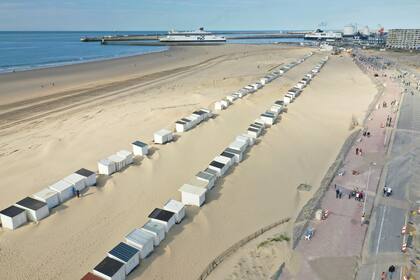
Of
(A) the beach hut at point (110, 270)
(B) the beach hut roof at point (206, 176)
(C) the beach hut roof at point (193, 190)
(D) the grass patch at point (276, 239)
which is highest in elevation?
(B) the beach hut roof at point (206, 176)

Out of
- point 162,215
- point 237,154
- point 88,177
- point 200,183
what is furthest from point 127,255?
point 237,154

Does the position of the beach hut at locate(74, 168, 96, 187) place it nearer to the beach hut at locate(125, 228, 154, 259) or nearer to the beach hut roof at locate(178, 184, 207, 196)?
the beach hut roof at locate(178, 184, 207, 196)

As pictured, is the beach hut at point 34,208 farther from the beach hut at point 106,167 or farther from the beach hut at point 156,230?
the beach hut at point 156,230

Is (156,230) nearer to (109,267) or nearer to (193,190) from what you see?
(109,267)

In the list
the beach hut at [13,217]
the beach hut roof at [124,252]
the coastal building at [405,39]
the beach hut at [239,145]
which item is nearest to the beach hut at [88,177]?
the beach hut at [13,217]

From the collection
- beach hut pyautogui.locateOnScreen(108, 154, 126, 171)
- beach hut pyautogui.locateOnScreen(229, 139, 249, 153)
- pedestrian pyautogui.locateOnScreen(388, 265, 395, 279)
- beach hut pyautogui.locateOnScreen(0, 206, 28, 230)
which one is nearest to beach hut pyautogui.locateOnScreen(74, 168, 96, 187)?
beach hut pyautogui.locateOnScreen(108, 154, 126, 171)
